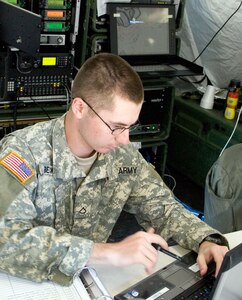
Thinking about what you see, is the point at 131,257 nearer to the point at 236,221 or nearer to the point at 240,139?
the point at 236,221

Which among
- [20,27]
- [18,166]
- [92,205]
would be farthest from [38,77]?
[18,166]

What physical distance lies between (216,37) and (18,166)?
2.35m

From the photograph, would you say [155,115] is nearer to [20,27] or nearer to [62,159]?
[20,27]

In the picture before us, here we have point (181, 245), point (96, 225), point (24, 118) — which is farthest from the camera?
point (24, 118)

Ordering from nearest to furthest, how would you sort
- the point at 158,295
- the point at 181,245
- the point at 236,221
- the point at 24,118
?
the point at 158,295, the point at 181,245, the point at 236,221, the point at 24,118

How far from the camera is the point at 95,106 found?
136 centimetres

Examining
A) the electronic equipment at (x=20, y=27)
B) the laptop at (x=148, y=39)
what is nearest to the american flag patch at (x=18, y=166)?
the electronic equipment at (x=20, y=27)

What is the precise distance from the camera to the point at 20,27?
217 cm

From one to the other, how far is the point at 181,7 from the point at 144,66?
50 cm

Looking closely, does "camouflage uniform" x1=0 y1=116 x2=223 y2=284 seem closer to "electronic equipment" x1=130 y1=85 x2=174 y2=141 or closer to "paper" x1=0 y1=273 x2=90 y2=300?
"paper" x1=0 y1=273 x2=90 y2=300

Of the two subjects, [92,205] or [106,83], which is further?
[92,205]


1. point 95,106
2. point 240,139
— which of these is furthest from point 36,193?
point 240,139

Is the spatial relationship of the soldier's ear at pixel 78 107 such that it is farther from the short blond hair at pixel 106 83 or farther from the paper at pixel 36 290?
the paper at pixel 36 290

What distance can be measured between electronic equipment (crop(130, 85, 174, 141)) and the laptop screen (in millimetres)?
270
